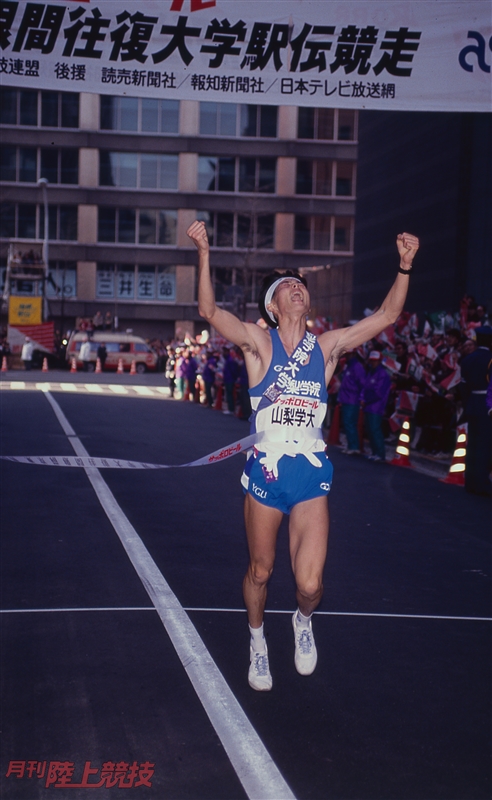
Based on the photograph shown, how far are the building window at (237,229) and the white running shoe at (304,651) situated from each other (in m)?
62.9

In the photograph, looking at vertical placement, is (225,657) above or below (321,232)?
below

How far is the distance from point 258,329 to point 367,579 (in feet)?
11.0

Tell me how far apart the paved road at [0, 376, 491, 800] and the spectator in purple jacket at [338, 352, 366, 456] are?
5.50 meters

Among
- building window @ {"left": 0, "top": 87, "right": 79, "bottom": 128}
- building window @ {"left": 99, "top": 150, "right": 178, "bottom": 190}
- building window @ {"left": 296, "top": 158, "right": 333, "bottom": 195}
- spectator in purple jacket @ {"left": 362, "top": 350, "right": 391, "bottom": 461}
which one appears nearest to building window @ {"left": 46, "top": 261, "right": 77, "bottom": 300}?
building window @ {"left": 99, "top": 150, "right": 178, "bottom": 190}

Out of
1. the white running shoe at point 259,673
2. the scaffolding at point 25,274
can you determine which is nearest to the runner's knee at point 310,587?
the white running shoe at point 259,673

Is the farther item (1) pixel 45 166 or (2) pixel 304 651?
(1) pixel 45 166

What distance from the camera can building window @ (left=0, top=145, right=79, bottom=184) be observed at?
66.9m

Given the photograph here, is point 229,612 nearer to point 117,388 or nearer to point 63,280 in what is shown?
point 117,388

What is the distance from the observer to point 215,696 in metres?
4.98

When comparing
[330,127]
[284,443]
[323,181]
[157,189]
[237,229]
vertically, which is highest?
[330,127]

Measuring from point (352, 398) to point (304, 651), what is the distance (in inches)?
460

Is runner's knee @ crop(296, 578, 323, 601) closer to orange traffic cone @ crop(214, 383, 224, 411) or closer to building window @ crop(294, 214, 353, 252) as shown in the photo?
orange traffic cone @ crop(214, 383, 224, 411)

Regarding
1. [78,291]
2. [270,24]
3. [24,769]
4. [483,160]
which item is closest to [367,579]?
[24,769]

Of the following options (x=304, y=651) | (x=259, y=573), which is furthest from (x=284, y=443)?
(x=304, y=651)
